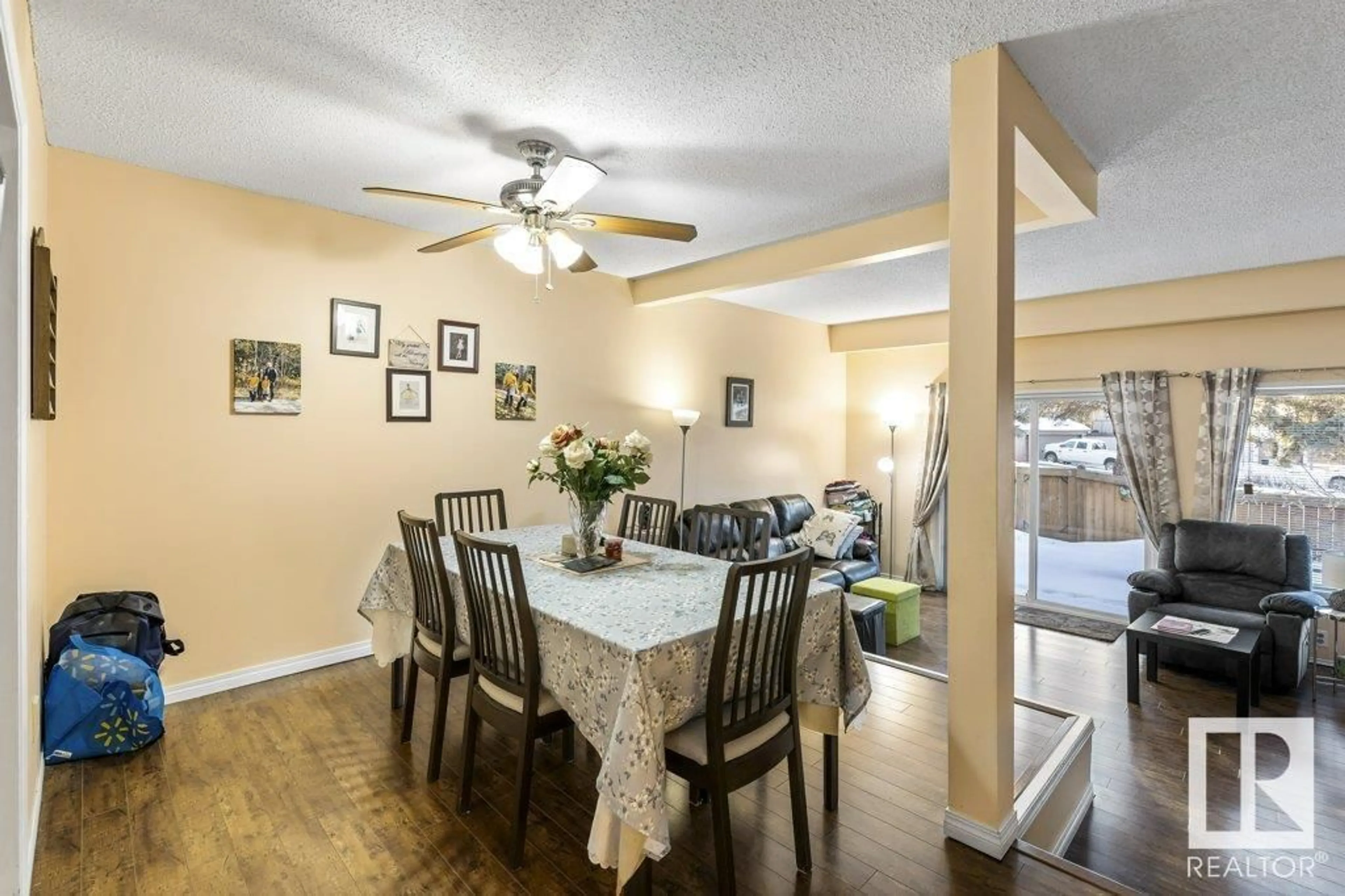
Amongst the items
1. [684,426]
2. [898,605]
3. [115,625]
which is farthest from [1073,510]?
[115,625]

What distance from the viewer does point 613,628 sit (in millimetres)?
1893

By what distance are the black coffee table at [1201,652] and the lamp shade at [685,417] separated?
3.16m

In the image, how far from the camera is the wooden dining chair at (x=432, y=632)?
242cm

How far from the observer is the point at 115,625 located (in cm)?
271

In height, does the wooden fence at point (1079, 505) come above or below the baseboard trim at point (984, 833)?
above

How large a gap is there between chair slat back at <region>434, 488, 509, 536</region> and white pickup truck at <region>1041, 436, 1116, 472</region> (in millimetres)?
4868

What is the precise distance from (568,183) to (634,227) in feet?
1.36

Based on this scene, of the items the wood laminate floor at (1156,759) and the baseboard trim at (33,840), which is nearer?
the baseboard trim at (33,840)

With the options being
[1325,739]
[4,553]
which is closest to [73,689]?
[4,553]

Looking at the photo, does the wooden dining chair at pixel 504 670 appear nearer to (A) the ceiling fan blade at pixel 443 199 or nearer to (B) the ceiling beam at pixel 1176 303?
(A) the ceiling fan blade at pixel 443 199

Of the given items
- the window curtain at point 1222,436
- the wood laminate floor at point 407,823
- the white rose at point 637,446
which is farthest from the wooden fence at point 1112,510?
the white rose at point 637,446

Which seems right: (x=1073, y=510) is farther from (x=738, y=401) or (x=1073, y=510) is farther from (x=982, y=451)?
(x=982, y=451)

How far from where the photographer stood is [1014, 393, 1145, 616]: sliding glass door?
5418 millimetres

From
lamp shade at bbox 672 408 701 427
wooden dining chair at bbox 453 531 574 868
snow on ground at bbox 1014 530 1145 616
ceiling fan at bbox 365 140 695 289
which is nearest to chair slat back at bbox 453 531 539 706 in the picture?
wooden dining chair at bbox 453 531 574 868
